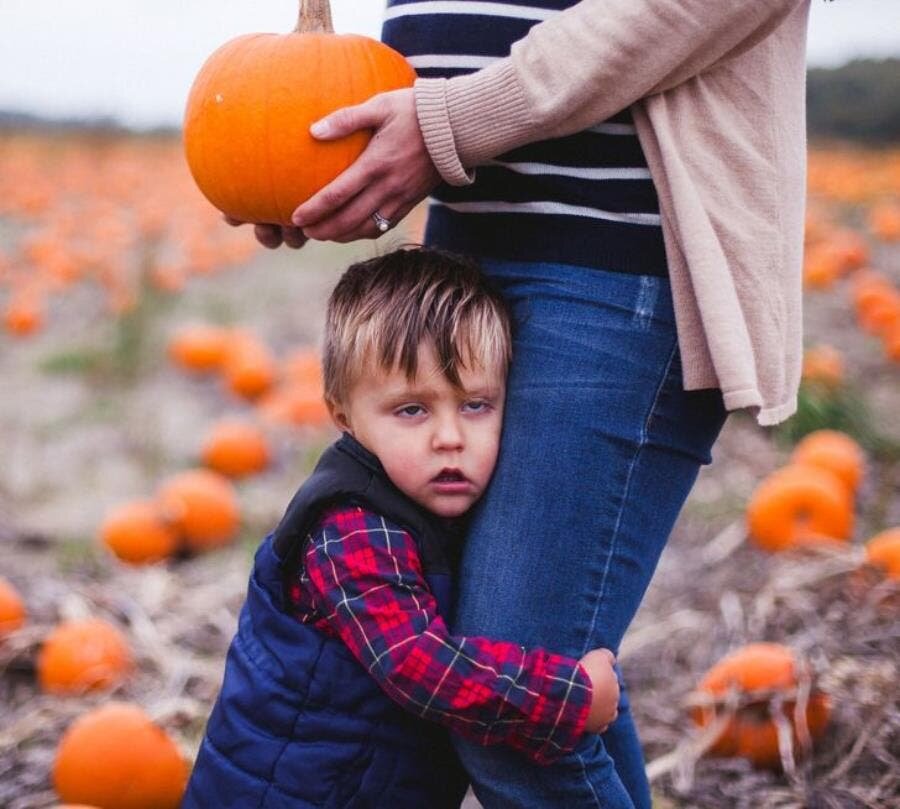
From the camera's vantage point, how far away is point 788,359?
177 cm

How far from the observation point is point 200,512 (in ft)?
13.8

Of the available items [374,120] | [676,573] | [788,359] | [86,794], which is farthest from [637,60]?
[676,573]

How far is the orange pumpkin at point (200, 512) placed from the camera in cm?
420

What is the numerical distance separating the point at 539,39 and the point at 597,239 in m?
0.31

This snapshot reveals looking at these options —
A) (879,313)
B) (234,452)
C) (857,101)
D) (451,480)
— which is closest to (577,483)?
(451,480)

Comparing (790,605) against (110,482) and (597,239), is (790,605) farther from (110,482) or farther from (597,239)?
(110,482)

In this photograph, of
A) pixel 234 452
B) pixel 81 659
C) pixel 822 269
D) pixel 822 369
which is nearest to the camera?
pixel 81 659

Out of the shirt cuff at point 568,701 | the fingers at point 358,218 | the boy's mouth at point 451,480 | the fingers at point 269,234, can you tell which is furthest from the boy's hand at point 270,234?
the shirt cuff at point 568,701

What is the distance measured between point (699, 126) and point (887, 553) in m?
1.98

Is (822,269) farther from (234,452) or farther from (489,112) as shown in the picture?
(489,112)

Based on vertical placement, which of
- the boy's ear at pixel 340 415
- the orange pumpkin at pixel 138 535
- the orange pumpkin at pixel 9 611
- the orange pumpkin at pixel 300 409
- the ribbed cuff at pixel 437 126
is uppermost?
the ribbed cuff at pixel 437 126

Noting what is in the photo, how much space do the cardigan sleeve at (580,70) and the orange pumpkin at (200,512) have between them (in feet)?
9.17

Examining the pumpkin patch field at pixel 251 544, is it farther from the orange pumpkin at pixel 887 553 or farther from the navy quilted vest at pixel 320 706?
the navy quilted vest at pixel 320 706

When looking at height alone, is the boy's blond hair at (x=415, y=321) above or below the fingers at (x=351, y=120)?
below
